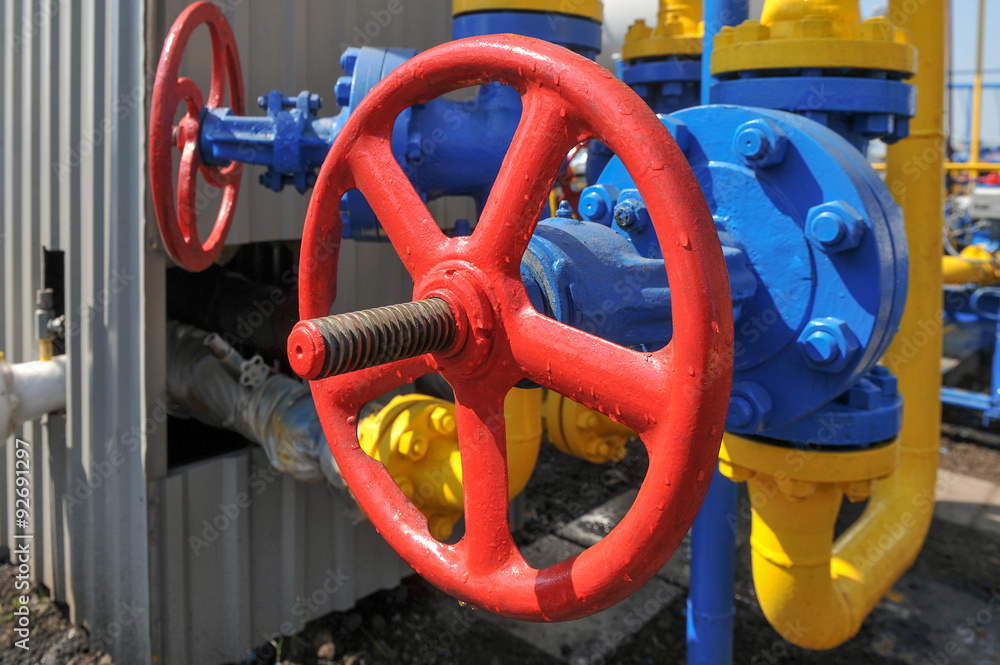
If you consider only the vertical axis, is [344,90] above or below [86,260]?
above

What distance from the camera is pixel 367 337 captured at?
0.76 meters

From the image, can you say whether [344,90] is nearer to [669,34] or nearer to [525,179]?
[525,179]

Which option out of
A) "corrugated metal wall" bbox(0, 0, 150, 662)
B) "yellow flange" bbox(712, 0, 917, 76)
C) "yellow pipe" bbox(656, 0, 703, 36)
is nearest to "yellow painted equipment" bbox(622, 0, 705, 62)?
"yellow pipe" bbox(656, 0, 703, 36)

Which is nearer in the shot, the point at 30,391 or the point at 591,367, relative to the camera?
the point at 591,367

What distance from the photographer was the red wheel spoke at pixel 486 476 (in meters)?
0.85

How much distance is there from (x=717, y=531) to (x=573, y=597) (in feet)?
3.48

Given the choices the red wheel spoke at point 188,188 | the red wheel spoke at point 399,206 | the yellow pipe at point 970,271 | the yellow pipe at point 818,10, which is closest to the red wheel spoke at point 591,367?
the red wheel spoke at point 399,206

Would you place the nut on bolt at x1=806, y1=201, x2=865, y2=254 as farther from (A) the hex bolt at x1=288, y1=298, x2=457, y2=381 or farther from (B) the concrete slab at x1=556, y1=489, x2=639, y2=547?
(B) the concrete slab at x1=556, y1=489, x2=639, y2=547

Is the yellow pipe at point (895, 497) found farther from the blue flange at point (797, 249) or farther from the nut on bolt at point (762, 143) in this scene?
the nut on bolt at point (762, 143)

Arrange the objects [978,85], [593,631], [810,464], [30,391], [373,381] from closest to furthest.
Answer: [373,381] → [810,464] → [30,391] → [593,631] → [978,85]

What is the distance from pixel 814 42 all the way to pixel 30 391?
78.4 inches

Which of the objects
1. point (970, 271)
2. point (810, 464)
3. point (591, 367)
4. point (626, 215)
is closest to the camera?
point (591, 367)

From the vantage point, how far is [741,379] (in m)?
1.23


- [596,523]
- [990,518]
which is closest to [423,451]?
[596,523]
